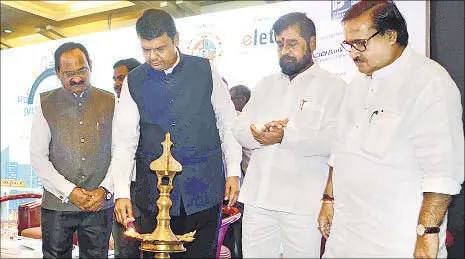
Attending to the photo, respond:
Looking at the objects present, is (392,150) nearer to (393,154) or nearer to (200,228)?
(393,154)

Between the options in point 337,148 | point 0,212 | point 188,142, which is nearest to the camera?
point 337,148

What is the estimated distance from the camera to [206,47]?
84.1 inches

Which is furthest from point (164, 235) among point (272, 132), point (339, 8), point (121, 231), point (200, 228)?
point (339, 8)

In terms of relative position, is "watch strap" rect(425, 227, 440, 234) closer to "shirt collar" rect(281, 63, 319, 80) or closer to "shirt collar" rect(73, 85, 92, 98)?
"shirt collar" rect(281, 63, 319, 80)

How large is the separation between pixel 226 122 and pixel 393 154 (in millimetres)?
669

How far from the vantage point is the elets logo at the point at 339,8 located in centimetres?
191

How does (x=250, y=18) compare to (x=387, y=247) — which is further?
(x=250, y=18)

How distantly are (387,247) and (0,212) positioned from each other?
174cm

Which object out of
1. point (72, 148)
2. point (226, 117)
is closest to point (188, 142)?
point (226, 117)

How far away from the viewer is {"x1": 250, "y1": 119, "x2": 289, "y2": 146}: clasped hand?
1710 millimetres

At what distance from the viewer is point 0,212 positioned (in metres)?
2.41

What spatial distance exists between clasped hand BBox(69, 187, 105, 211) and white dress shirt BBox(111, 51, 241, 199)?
0.59ft

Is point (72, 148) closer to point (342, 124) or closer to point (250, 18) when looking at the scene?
point (250, 18)

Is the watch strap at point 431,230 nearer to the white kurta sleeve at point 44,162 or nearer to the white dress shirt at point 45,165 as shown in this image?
the white dress shirt at point 45,165
